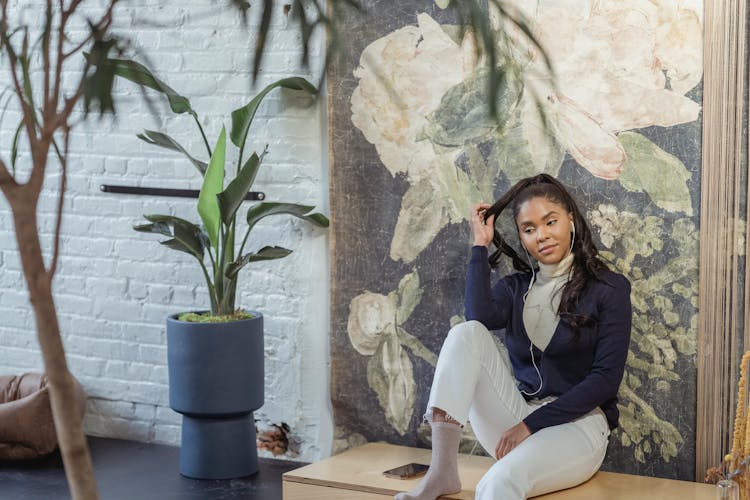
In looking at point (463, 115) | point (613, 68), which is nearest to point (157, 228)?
point (463, 115)

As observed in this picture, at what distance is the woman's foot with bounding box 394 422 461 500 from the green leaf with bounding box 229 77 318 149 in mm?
1246

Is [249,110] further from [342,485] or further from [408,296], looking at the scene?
[342,485]

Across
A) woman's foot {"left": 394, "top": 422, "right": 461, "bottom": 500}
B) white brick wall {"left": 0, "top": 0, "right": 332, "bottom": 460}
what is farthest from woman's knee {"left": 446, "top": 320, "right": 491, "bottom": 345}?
white brick wall {"left": 0, "top": 0, "right": 332, "bottom": 460}

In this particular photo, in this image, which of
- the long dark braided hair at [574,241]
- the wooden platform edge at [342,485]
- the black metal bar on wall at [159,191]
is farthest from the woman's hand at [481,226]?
the black metal bar on wall at [159,191]

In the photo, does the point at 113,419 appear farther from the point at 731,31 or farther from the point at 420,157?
the point at 731,31

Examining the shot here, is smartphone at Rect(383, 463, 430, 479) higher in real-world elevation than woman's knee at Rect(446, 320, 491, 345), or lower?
lower

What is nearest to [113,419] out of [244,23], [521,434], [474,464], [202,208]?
[202,208]

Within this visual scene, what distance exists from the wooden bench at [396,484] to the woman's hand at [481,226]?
697mm

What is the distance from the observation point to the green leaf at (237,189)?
3.36 meters

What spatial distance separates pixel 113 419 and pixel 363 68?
1.78 metres

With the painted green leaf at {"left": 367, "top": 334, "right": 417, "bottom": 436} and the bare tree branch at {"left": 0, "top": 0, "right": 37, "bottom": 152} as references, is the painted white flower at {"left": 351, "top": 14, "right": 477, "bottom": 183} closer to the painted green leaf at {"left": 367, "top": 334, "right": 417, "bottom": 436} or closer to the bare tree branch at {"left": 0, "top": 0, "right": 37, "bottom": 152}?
the painted green leaf at {"left": 367, "top": 334, "right": 417, "bottom": 436}

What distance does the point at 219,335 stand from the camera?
3.49 m

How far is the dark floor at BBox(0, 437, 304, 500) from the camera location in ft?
11.3

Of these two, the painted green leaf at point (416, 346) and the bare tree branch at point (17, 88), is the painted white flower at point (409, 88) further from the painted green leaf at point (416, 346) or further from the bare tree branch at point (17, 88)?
the bare tree branch at point (17, 88)
